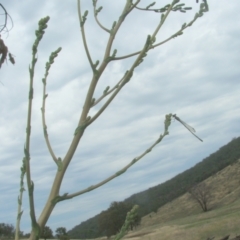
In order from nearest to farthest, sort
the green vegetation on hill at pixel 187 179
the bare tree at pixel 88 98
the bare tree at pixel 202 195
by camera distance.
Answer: the bare tree at pixel 88 98 → the bare tree at pixel 202 195 → the green vegetation on hill at pixel 187 179

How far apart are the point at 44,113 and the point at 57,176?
1.27 feet

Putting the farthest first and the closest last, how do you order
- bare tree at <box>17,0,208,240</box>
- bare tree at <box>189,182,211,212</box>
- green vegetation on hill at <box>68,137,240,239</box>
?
green vegetation on hill at <box>68,137,240,239</box>
bare tree at <box>189,182,211,212</box>
bare tree at <box>17,0,208,240</box>

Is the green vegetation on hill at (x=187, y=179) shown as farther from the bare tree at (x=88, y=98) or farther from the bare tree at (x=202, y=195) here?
the bare tree at (x=88, y=98)

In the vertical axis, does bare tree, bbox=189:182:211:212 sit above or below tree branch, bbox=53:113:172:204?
above

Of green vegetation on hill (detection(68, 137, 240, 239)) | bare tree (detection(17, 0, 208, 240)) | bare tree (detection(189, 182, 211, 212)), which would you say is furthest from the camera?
green vegetation on hill (detection(68, 137, 240, 239))

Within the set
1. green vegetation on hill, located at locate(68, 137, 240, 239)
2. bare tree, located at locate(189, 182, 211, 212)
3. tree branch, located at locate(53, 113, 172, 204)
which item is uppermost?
green vegetation on hill, located at locate(68, 137, 240, 239)

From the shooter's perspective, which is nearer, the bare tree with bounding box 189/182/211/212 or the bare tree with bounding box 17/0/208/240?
the bare tree with bounding box 17/0/208/240

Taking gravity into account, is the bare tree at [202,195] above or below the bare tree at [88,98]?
above

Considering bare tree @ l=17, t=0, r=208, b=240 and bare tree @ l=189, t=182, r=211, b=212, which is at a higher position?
bare tree @ l=189, t=182, r=211, b=212

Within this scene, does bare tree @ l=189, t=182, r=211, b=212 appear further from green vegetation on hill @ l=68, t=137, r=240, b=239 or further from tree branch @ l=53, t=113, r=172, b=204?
tree branch @ l=53, t=113, r=172, b=204

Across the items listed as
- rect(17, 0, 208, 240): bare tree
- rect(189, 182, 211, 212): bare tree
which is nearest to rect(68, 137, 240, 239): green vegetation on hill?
rect(189, 182, 211, 212): bare tree

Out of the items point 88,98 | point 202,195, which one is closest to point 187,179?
point 202,195

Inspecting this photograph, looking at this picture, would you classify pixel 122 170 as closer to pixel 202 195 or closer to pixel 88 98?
pixel 88 98

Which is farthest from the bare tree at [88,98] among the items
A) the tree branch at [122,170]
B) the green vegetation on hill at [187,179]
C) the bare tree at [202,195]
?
the green vegetation on hill at [187,179]
